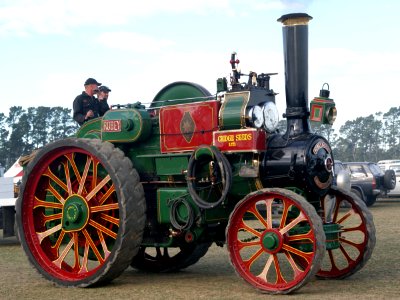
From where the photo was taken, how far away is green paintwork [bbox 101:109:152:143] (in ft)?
24.1

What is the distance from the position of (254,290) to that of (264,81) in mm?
2229

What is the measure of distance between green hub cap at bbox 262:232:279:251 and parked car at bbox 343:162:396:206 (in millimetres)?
15251

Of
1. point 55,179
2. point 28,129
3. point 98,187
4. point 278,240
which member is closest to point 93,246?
point 98,187

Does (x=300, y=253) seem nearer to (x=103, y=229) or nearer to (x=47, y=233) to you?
(x=103, y=229)

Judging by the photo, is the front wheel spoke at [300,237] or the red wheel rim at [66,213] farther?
the red wheel rim at [66,213]

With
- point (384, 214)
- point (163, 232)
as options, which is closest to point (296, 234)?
point (163, 232)

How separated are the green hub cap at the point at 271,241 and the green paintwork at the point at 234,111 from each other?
1.14 m

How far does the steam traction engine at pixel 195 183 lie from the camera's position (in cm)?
650

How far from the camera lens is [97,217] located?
7227 mm

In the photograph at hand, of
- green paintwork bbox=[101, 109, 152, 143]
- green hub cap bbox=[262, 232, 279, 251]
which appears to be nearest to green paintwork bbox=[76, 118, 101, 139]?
green paintwork bbox=[101, 109, 152, 143]

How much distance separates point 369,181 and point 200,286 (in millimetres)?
15195

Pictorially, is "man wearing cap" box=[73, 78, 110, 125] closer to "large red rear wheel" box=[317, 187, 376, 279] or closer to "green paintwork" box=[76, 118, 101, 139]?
"green paintwork" box=[76, 118, 101, 139]

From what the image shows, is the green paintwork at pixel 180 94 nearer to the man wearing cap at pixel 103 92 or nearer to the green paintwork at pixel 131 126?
the green paintwork at pixel 131 126

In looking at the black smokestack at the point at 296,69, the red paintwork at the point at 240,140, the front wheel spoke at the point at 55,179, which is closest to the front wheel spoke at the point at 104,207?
the front wheel spoke at the point at 55,179
